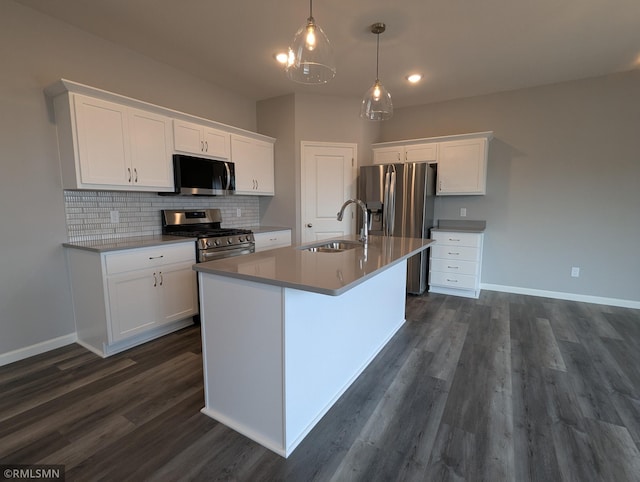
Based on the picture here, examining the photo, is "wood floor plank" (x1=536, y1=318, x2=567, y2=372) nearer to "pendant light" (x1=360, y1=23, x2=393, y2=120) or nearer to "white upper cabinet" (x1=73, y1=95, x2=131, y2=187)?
"pendant light" (x1=360, y1=23, x2=393, y2=120)

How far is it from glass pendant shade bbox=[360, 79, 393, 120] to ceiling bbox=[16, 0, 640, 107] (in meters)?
0.58

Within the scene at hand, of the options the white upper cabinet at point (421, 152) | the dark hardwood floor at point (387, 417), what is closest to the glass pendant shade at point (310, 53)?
the dark hardwood floor at point (387, 417)

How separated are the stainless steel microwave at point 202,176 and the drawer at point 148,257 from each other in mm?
646

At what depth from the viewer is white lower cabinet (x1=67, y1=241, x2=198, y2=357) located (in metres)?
2.44

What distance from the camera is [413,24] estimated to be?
101 inches

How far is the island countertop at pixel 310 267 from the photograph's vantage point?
53.2 inches

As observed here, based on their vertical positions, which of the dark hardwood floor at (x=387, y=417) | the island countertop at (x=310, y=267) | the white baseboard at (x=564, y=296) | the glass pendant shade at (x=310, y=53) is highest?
the glass pendant shade at (x=310, y=53)

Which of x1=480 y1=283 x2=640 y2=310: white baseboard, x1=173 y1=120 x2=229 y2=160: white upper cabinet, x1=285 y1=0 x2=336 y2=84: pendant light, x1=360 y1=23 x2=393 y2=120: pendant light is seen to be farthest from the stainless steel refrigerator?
x1=285 y1=0 x2=336 y2=84: pendant light

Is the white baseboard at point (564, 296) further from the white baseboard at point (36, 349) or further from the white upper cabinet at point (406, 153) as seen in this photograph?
the white baseboard at point (36, 349)

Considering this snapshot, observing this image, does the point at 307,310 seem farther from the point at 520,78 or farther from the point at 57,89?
the point at 520,78

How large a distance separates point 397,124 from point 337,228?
6.16ft

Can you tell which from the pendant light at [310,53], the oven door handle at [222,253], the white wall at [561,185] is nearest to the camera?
the pendant light at [310,53]

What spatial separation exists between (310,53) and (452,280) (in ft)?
11.1

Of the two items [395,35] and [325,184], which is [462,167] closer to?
[325,184]
